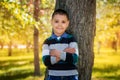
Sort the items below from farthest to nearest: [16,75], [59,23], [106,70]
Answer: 1. [106,70]
2. [16,75]
3. [59,23]

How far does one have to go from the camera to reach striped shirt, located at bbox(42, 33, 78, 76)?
5637mm

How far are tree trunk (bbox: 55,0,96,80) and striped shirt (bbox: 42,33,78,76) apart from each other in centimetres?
99

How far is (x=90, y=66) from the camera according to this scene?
691cm

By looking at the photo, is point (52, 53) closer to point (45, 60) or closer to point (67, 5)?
point (45, 60)

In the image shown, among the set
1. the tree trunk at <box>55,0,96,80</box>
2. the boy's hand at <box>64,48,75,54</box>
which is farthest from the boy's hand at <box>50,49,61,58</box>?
the tree trunk at <box>55,0,96,80</box>

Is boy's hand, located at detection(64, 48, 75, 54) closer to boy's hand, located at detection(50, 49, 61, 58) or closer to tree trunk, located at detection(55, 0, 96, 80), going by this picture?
boy's hand, located at detection(50, 49, 61, 58)

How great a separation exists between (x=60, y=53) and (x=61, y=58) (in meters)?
0.08

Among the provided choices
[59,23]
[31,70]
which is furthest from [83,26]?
[31,70]

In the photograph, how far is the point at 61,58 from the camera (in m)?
5.62

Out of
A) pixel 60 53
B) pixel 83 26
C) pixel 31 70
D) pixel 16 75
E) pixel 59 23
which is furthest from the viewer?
pixel 31 70

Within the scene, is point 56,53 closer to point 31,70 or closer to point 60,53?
point 60,53

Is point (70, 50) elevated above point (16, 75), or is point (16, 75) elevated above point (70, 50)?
point (70, 50)

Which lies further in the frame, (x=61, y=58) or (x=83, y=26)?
(x=83, y=26)

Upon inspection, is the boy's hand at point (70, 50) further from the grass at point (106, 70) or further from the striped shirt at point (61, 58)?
the grass at point (106, 70)
